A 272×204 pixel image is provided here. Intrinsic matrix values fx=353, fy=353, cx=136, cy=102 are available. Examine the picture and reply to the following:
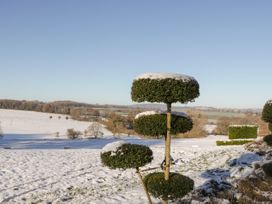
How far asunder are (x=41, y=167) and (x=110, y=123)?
43115 mm

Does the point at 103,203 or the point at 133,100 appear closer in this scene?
the point at 133,100

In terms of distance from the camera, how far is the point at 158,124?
8.23 meters

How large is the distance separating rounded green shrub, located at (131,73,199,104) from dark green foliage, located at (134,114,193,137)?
0.61 m

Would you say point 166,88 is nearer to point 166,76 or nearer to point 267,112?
point 166,76

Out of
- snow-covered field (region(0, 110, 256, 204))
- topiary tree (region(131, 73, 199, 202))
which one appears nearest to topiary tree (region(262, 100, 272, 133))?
snow-covered field (region(0, 110, 256, 204))

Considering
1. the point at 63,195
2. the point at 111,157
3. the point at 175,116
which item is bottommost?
the point at 63,195

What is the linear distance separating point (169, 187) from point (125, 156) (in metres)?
1.19

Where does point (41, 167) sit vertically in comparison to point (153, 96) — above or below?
below

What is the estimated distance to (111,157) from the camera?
7.90 m

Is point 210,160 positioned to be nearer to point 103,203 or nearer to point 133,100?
point 103,203

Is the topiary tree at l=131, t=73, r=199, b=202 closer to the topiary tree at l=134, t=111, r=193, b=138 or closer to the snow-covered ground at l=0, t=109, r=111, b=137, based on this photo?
the topiary tree at l=134, t=111, r=193, b=138

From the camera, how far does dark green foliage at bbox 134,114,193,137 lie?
824 cm

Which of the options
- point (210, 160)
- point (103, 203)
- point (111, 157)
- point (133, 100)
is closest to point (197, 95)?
point (133, 100)

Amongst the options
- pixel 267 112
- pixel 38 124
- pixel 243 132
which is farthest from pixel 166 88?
pixel 38 124
